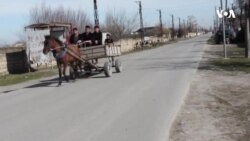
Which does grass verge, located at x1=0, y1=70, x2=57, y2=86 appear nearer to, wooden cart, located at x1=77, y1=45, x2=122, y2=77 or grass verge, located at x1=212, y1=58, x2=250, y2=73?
wooden cart, located at x1=77, y1=45, x2=122, y2=77

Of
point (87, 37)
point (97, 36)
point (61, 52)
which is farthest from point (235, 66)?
point (61, 52)

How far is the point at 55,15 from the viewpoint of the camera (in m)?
71.8

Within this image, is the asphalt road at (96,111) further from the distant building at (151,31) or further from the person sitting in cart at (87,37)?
the distant building at (151,31)

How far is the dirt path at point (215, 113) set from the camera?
9.51 metres

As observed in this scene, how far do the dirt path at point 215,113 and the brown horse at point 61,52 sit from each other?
5.07 m

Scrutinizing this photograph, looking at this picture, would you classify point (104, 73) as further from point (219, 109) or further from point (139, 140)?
point (139, 140)

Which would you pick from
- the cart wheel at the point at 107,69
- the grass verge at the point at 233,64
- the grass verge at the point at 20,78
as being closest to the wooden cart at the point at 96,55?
the cart wheel at the point at 107,69

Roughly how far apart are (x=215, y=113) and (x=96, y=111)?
280cm

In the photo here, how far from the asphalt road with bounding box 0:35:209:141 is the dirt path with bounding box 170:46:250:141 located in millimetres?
331

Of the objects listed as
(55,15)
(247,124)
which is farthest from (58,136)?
(55,15)

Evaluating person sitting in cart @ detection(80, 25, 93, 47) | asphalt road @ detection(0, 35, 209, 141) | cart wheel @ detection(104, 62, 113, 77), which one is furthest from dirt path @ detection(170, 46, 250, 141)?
person sitting in cart @ detection(80, 25, 93, 47)

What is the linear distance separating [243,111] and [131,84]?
728cm

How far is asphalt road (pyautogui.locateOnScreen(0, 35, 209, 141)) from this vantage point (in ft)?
32.2

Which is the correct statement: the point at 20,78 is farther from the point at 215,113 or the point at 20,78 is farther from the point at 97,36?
the point at 215,113
